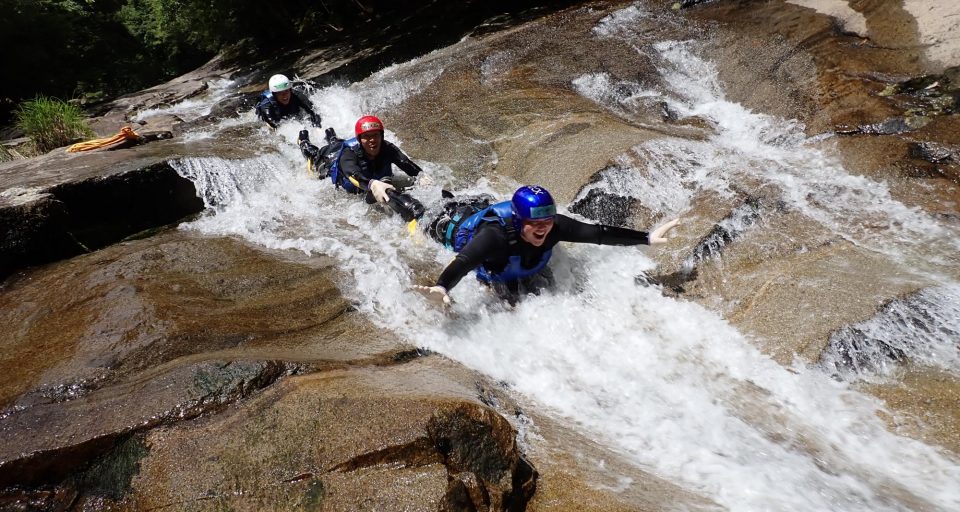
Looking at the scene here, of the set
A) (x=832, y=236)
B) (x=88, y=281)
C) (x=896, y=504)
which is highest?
(x=88, y=281)

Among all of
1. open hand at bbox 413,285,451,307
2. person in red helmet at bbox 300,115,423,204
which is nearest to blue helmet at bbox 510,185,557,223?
open hand at bbox 413,285,451,307

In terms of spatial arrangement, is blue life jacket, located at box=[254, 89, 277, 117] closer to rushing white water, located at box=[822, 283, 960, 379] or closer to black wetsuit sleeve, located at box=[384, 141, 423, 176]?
black wetsuit sleeve, located at box=[384, 141, 423, 176]

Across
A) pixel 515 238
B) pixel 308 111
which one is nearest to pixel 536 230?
pixel 515 238

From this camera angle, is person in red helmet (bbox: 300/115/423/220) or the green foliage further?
the green foliage

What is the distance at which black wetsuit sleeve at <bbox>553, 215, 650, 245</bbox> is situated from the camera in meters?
4.50

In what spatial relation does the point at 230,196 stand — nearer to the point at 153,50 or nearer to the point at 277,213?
the point at 277,213

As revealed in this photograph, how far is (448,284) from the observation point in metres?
3.98

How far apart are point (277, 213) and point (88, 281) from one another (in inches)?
107

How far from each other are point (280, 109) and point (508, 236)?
6.80 meters

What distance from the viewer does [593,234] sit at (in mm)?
4570

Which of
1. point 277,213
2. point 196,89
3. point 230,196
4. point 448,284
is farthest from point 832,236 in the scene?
point 196,89

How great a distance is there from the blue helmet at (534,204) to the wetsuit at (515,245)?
12.2 inches

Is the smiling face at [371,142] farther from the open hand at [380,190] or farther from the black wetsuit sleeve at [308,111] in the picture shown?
the black wetsuit sleeve at [308,111]

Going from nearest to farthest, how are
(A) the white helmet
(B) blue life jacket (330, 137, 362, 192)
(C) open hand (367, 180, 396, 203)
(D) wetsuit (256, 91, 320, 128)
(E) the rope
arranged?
(C) open hand (367, 180, 396, 203) < (B) blue life jacket (330, 137, 362, 192) < (E) the rope < (A) the white helmet < (D) wetsuit (256, 91, 320, 128)
